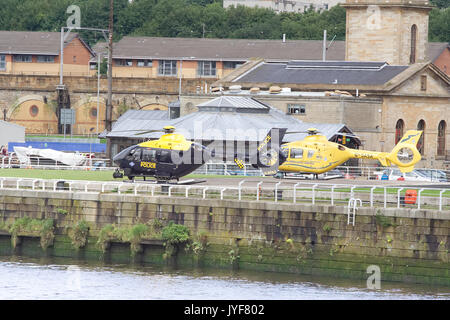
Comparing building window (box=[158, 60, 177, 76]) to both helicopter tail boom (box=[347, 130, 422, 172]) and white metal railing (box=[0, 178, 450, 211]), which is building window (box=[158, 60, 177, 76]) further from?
white metal railing (box=[0, 178, 450, 211])

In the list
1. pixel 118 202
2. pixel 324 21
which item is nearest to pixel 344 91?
pixel 118 202

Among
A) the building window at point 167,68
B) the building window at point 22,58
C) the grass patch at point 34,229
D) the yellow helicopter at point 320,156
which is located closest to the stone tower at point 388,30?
the yellow helicopter at point 320,156

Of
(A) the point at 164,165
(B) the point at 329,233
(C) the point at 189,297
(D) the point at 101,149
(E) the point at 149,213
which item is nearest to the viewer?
(C) the point at 189,297

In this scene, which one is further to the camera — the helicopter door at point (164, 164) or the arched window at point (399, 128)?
the arched window at point (399, 128)

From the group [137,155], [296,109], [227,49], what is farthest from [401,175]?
[227,49]

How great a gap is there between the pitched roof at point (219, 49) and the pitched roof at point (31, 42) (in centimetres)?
632

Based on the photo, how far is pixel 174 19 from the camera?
14538cm

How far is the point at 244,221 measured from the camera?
46.3 metres

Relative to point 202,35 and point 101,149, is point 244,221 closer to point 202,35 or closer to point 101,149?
point 101,149

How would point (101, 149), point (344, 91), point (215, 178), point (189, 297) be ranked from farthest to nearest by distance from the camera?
point (101, 149), point (344, 91), point (215, 178), point (189, 297)

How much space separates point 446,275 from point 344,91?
40210 millimetres

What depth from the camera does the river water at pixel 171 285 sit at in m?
41.6

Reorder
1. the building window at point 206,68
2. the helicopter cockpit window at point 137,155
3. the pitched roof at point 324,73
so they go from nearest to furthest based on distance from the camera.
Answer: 1. the helicopter cockpit window at point 137,155
2. the pitched roof at point 324,73
3. the building window at point 206,68

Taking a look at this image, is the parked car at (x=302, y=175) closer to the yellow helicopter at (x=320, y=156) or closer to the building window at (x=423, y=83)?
the yellow helicopter at (x=320, y=156)
